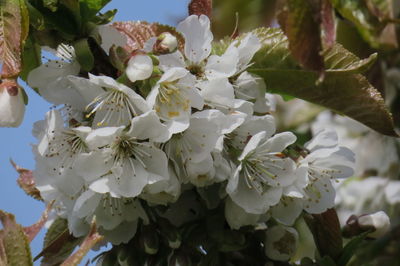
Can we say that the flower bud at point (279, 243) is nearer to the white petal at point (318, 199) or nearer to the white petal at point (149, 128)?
the white petal at point (318, 199)


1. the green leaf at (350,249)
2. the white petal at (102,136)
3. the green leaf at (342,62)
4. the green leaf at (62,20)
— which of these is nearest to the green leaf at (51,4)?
the green leaf at (62,20)

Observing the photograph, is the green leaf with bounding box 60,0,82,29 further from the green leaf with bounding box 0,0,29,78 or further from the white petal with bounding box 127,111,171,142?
the white petal with bounding box 127,111,171,142

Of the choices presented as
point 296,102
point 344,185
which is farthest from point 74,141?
point 296,102

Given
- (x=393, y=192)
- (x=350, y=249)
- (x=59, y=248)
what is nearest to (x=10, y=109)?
(x=59, y=248)

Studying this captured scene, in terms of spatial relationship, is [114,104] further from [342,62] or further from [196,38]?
Result: [342,62]

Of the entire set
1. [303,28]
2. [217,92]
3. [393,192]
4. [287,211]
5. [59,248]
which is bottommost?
[393,192]

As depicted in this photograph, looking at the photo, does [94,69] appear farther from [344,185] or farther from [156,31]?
[344,185]
